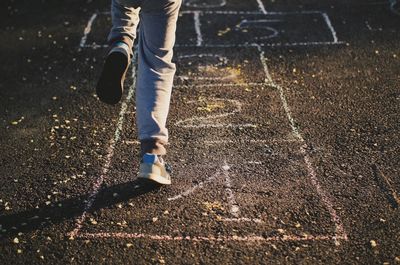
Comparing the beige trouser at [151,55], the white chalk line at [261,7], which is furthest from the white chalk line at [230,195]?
the white chalk line at [261,7]

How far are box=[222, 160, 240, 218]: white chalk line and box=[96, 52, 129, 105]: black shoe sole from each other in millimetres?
1002

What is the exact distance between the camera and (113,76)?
3.67m

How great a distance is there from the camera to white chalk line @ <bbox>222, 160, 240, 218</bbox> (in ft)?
11.9

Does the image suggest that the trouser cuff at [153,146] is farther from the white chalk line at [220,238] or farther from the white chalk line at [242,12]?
the white chalk line at [242,12]

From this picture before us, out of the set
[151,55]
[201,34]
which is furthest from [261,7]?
[151,55]

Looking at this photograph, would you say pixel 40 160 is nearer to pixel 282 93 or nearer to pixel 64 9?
pixel 282 93

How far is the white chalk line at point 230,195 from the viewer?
11.9ft

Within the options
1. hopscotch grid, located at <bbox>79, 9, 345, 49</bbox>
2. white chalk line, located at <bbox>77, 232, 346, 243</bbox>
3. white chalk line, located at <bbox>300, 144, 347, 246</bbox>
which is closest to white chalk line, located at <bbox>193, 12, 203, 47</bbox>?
hopscotch grid, located at <bbox>79, 9, 345, 49</bbox>

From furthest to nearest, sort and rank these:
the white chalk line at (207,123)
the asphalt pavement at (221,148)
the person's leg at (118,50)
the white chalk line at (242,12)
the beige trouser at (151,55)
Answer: the white chalk line at (242,12) < the white chalk line at (207,123) < the person's leg at (118,50) < the beige trouser at (151,55) < the asphalt pavement at (221,148)

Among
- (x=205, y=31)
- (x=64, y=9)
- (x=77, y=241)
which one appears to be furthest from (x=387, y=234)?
(x=64, y=9)

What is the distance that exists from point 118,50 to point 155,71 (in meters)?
0.29

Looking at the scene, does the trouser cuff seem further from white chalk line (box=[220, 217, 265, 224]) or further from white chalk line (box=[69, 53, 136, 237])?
white chalk line (box=[220, 217, 265, 224])

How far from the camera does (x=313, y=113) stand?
16.0 feet

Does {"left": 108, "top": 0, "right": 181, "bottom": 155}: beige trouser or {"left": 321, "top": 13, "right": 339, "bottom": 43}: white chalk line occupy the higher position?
{"left": 108, "top": 0, "right": 181, "bottom": 155}: beige trouser
